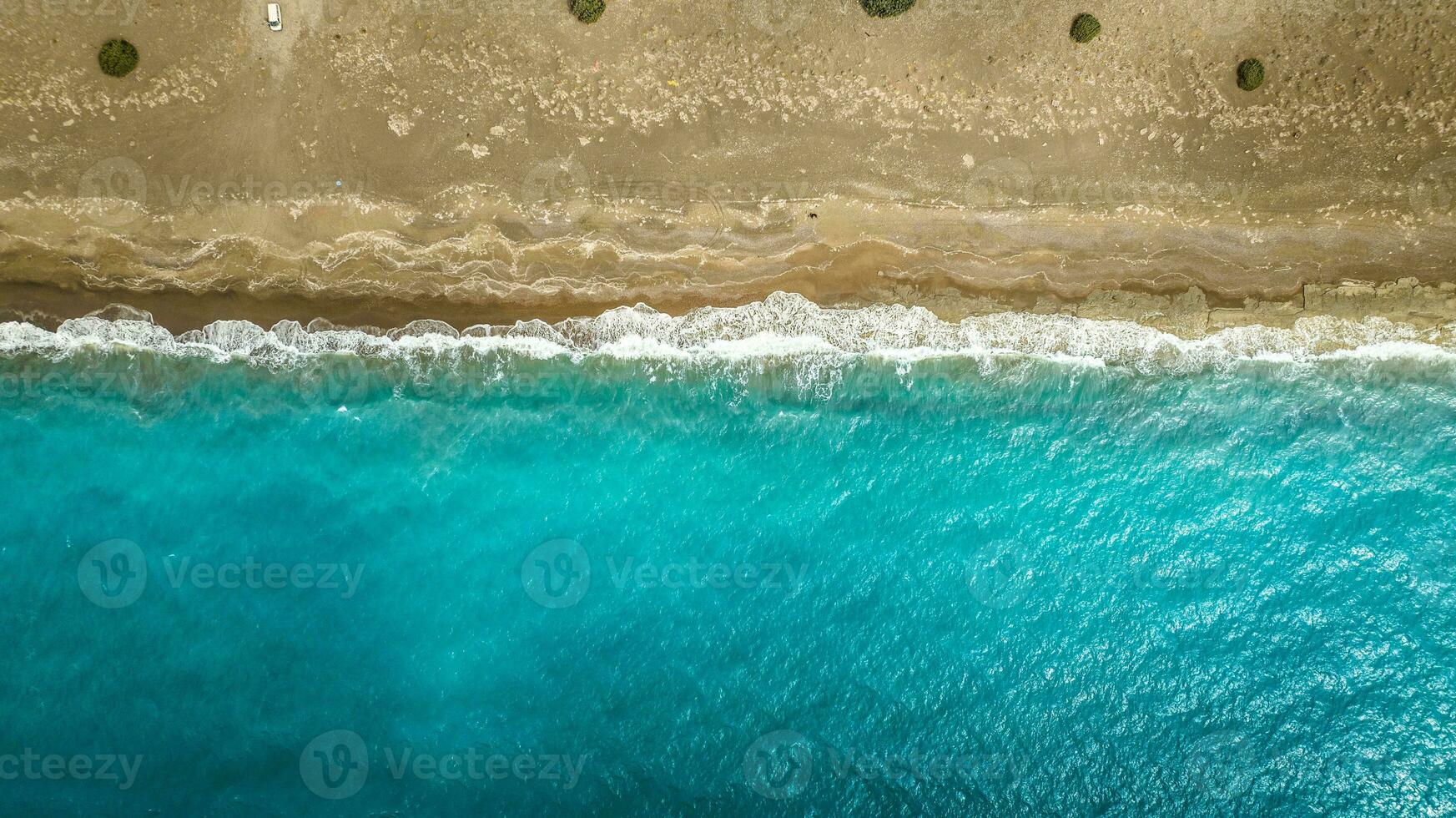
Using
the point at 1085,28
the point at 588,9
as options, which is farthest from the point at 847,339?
the point at 588,9

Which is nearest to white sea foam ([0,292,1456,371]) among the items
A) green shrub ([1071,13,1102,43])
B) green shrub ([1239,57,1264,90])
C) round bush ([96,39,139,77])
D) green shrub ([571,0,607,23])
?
green shrub ([1239,57,1264,90])

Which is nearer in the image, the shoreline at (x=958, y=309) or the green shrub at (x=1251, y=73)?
the green shrub at (x=1251, y=73)

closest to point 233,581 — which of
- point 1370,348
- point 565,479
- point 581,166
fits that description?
point 565,479

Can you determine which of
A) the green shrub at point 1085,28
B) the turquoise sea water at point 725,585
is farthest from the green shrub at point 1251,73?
the turquoise sea water at point 725,585

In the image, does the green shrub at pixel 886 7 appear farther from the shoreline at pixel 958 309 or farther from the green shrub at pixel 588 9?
the shoreline at pixel 958 309

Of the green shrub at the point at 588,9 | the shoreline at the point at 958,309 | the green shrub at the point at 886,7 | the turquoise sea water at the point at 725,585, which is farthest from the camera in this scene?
the shoreline at the point at 958,309
